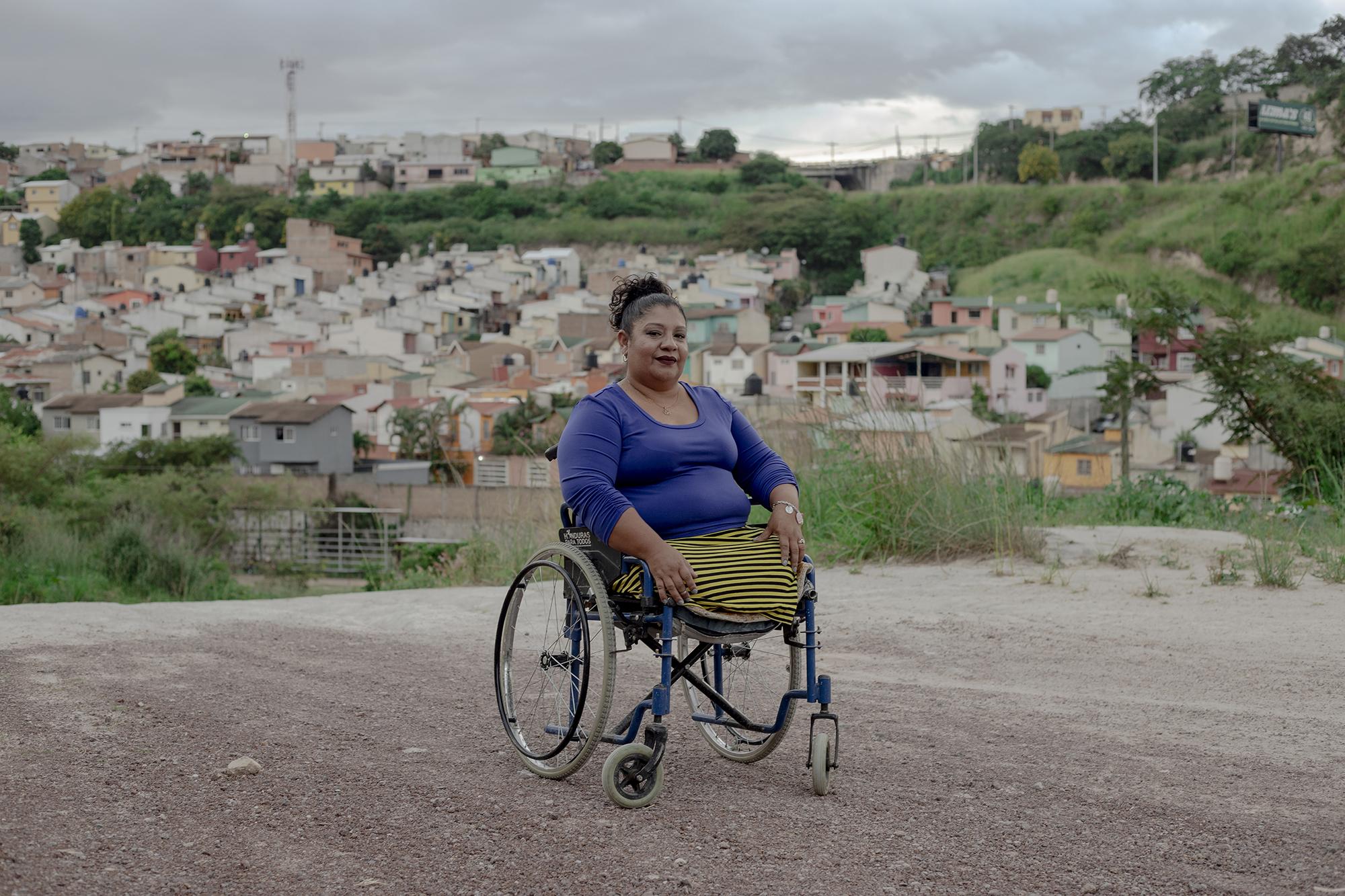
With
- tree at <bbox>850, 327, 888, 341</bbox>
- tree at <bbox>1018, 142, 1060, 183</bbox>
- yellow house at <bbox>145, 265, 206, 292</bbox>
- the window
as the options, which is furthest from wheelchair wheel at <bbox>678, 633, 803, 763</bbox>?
yellow house at <bbox>145, 265, 206, 292</bbox>

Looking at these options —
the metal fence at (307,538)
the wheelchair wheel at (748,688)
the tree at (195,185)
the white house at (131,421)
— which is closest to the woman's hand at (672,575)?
the wheelchair wheel at (748,688)

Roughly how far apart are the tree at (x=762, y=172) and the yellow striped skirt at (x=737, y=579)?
9484 centimetres

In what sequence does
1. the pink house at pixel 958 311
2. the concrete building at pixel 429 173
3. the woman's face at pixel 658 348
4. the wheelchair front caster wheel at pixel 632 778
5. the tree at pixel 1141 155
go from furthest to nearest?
the concrete building at pixel 429 173 < the tree at pixel 1141 155 < the pink house at pixel 958 311 < the woman's face at pixel 658 348 < the wheelchair front caster wheel at pixel 632 778

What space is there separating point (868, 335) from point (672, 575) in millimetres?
48710

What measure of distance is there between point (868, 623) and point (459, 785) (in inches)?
111

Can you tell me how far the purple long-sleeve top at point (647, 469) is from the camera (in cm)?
341

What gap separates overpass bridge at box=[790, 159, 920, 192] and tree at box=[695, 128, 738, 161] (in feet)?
17.8

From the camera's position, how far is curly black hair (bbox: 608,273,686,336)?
11.9 ft

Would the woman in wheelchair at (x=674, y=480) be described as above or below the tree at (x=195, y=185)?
below

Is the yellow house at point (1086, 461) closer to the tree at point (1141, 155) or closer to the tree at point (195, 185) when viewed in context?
the tree at point (1141, 155)

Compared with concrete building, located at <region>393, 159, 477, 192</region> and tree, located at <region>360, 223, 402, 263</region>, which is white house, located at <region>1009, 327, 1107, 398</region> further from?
concrete building, located at <region>393, 159, 477, 192</region>

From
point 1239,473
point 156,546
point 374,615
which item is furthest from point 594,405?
point 1239,473

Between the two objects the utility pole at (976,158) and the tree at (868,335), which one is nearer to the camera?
the tree at (868,335)

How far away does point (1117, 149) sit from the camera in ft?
260
